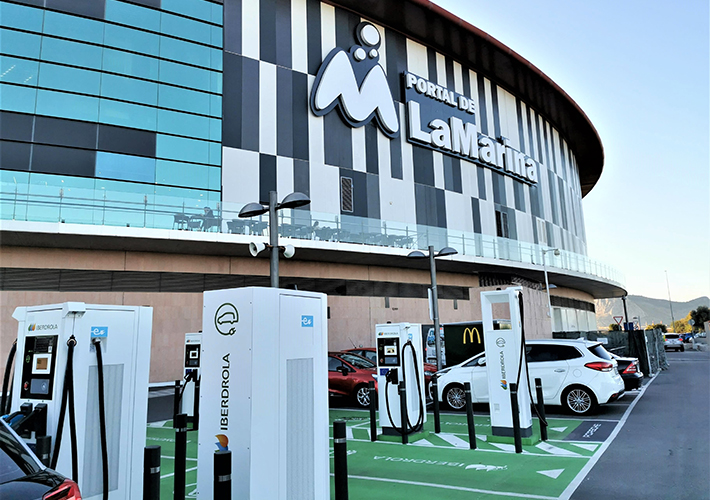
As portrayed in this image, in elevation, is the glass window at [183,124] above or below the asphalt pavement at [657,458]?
above

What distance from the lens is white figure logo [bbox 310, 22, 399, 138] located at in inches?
1057

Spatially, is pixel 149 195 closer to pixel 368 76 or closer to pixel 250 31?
pixel 250 31

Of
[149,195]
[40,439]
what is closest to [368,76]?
[149,195]

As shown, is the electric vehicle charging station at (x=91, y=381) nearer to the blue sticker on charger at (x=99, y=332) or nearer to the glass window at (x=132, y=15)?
the blue sticker on charger at (x=99, y=332)

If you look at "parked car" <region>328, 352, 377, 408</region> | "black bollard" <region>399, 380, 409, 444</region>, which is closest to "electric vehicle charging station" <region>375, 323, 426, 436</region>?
"black bollard" <region>399, 380, 409, 444</region>

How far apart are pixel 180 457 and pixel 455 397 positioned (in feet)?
30.3

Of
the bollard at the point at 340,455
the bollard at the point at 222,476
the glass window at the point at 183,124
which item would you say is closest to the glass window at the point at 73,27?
the glass window at the point at 183,124

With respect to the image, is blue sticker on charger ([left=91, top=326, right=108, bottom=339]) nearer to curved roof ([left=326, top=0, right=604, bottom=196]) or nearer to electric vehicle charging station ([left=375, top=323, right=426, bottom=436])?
electric vehicle charging station ([left=375, top=323, right=426, bottom=436])

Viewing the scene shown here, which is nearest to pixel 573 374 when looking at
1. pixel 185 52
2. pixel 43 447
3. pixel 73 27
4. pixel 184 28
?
pixel 43 447

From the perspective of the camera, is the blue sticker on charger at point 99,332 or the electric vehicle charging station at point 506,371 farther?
the electric vehicle charging station at point 506,371

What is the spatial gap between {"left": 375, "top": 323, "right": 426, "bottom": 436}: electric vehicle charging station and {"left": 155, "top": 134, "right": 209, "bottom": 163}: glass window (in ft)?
51.1

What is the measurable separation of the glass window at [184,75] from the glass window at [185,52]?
318mm

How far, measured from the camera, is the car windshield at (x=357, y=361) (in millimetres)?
15580

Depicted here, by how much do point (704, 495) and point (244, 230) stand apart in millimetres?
17836
